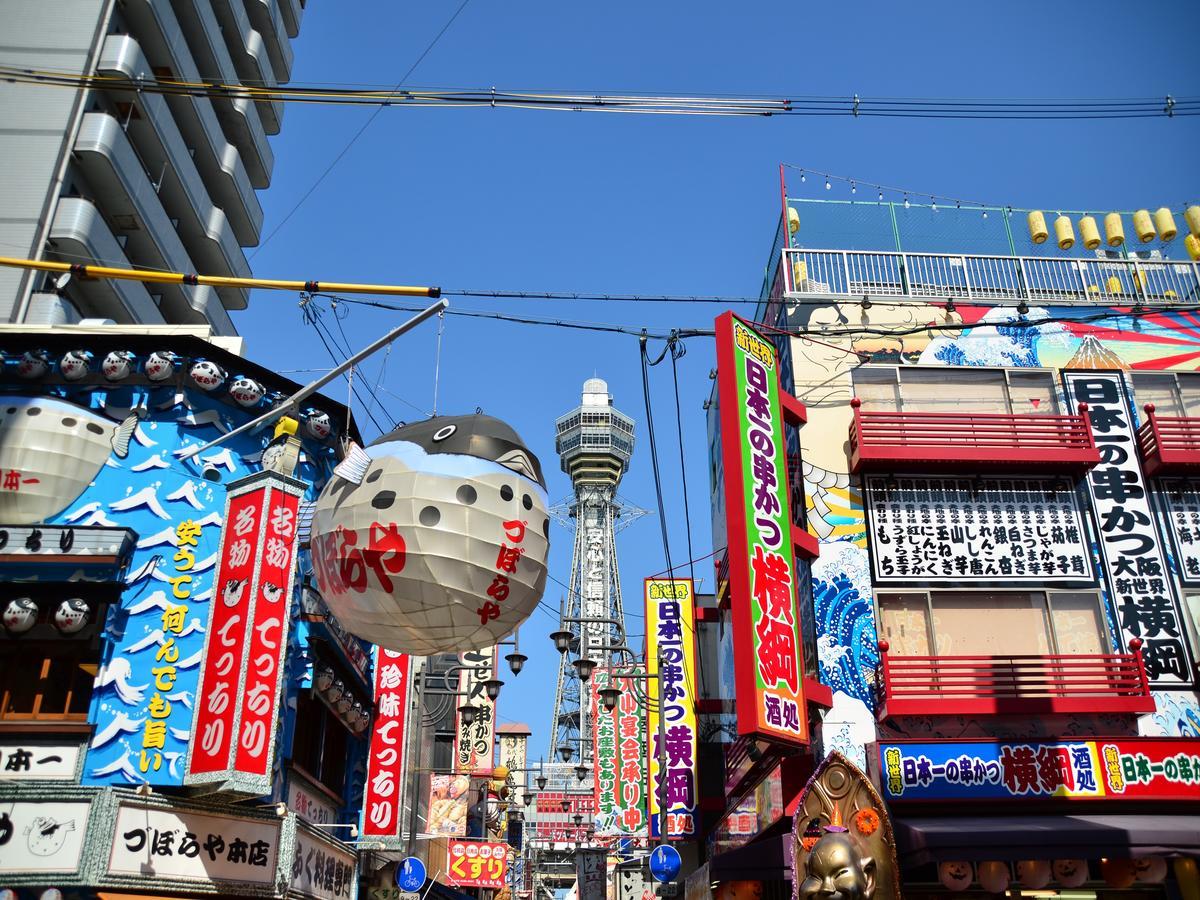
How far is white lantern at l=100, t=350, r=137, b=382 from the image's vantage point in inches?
659

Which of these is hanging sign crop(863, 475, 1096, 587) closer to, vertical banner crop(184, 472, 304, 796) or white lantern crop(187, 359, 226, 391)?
vertical banner crop(184, 472, 304, 796)

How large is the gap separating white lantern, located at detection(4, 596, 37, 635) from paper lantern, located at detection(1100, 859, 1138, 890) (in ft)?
54.1

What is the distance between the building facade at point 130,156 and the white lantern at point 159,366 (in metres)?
9.59

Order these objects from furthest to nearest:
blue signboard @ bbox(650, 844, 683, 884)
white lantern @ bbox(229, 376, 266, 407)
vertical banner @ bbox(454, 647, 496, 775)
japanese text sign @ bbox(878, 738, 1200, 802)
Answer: vertical banner @ bbox(454, 647, 496, 775)
blue signboard @ bbox(650, 844, 683, 884)
white lantern @ bbox(229, 376, 266, 407)
japanese text sign @ bbox(878, 738, 1200, 802)

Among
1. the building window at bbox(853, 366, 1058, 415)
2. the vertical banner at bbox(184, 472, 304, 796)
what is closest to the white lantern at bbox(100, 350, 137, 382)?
the vertical banner at bbox(184, 472, 304, 796)

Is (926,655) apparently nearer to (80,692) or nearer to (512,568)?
(512,568)

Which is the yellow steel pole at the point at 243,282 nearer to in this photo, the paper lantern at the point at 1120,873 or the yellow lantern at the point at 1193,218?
the paper lantern at the point at 1120,873

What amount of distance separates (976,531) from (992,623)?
5.46ft

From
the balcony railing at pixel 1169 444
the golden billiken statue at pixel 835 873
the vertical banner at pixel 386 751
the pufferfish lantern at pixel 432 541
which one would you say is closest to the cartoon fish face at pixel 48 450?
the vertical banner at pixel 386 751

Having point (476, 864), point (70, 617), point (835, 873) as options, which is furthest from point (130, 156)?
point (835, 873)

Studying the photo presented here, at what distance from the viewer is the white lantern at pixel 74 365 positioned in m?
16.8

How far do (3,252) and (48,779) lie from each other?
1863cm

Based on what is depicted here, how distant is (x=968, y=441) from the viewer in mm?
18578

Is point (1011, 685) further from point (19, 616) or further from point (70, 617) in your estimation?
point (19, 616)
